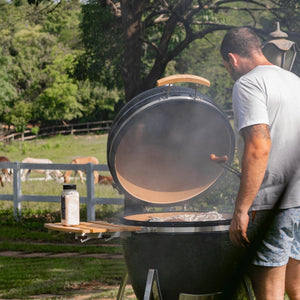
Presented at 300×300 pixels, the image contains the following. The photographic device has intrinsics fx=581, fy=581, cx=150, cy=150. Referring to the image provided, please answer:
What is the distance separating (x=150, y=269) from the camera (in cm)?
306

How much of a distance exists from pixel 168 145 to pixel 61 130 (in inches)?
1523

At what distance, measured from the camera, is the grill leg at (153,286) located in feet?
9.83

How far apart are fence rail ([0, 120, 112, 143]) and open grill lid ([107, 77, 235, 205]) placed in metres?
34.8

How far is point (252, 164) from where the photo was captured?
2338mm

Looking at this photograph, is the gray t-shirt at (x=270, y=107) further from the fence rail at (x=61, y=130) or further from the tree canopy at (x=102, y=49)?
the fence rail at (x=61, y=130)

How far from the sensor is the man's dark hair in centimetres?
250

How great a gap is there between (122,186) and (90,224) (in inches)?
13.3

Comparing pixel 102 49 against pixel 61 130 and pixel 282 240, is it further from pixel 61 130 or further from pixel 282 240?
pixel 61 130

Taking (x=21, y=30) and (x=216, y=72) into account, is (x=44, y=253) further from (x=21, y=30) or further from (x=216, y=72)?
(x=21, y=30)

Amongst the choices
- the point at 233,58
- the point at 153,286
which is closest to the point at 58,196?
the point at 153,286

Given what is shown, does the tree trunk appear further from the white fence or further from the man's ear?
the man's ear

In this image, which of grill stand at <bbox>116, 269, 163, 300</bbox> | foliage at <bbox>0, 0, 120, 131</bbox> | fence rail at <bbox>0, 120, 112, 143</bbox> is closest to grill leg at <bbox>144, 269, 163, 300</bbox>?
grill stand at <bbox>116, 269, 163, 300</bbox>

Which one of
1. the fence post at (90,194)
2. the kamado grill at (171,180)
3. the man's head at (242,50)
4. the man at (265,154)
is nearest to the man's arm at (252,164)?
the man at (265,154)

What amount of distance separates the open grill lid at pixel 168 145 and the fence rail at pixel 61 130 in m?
34.8
